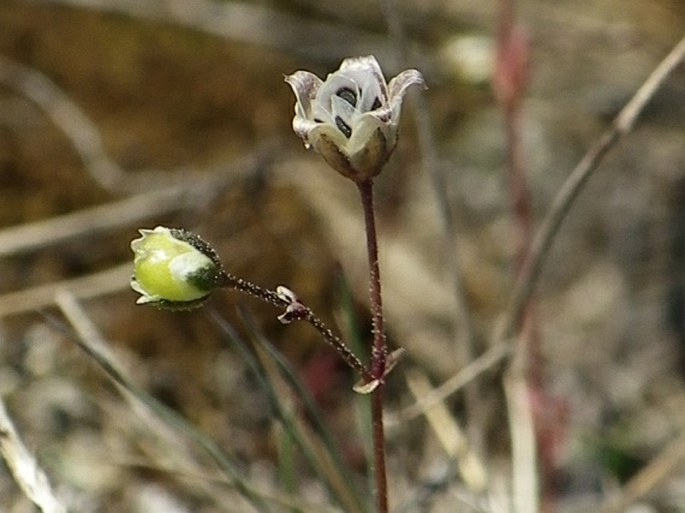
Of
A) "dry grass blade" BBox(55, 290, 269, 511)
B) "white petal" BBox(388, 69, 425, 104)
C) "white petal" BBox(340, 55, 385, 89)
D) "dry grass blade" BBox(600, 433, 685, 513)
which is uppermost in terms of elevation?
"dry grass blade" BBox(600, 433, 685, 513)

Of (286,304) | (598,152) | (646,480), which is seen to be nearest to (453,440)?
(646,480)

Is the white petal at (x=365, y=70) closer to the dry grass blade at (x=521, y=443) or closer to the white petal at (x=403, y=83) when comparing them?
the white petal at (x=403, y=83)

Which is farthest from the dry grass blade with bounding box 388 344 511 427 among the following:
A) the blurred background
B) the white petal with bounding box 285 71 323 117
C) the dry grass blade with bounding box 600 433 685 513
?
the white petal with bounding box 285 71 323 117

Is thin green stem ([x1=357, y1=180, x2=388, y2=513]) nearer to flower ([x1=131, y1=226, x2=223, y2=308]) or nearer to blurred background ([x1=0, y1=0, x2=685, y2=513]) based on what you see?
flower ([x1=131, y1=226, x2=223, y2=308])

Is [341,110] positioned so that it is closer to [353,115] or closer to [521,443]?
[353,115]

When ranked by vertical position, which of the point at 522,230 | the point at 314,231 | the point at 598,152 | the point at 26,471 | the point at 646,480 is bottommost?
the point at 26,471
